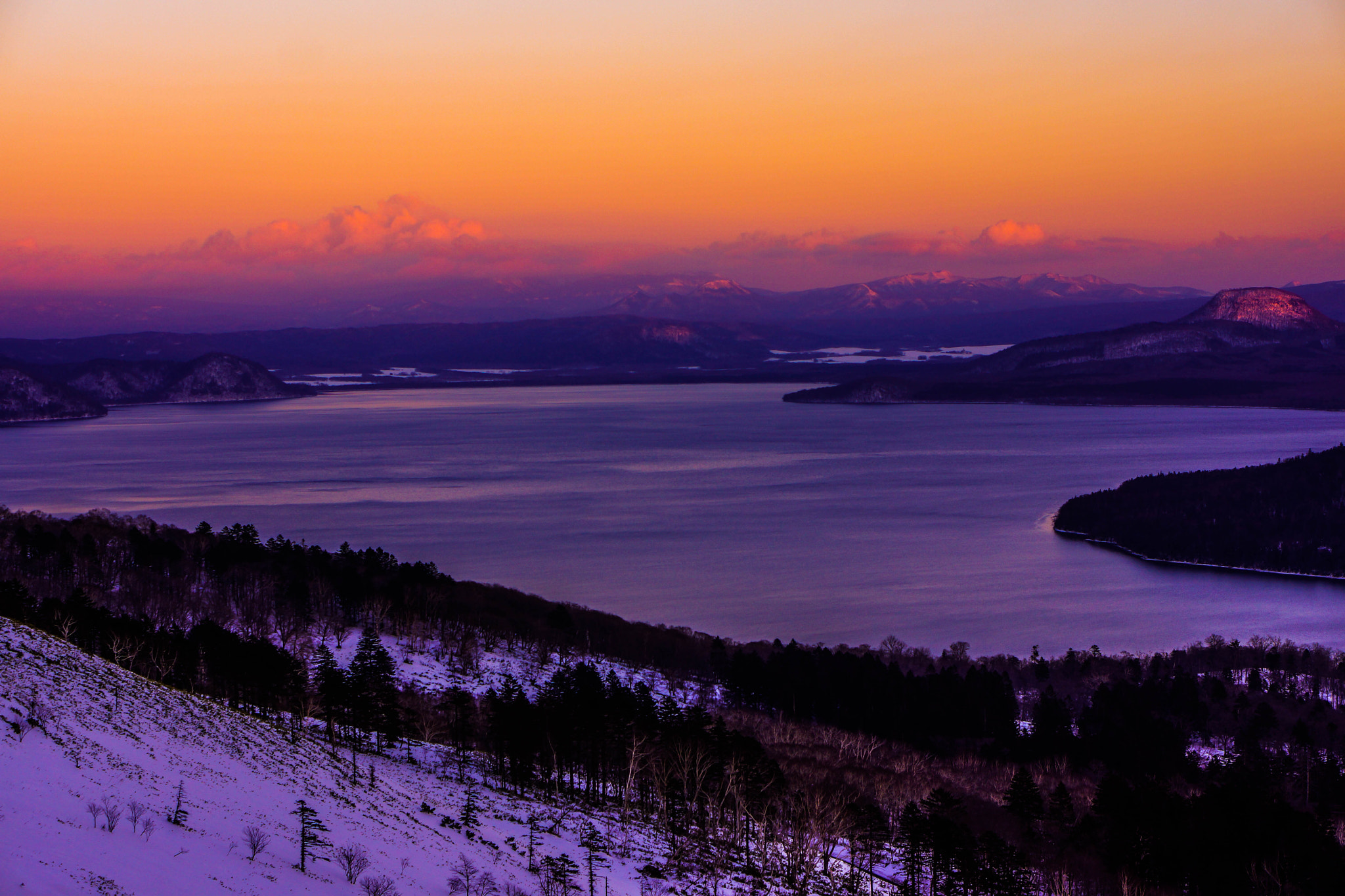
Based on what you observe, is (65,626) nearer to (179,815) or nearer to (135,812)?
(179,815)

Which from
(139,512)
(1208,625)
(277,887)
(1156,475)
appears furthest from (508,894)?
(1156,475)

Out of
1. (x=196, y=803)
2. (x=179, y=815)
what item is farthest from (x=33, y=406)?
(x=179, y=815)

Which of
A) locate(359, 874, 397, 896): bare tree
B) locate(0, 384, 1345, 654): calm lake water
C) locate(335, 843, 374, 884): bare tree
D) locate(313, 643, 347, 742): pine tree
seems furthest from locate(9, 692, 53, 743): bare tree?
locate(0, 384, 1345, 654): calm lake water

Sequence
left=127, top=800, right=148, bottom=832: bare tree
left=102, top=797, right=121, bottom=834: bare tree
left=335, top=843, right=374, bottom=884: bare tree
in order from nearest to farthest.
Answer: left=102, top=797, right=121, bottom=834: bare tree → left=127, top=800, right=148, bottom=832: bare tree → left=335, top=843, right=374, bottom=884: bare tree

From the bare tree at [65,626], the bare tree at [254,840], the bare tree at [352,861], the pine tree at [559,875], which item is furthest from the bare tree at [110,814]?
the bare tree at [65,626]

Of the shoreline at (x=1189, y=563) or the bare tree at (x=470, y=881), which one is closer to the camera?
the bare tree at (x=470, y=881)

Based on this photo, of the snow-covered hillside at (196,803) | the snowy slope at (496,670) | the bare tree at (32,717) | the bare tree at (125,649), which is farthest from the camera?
the snowy slope at (496,670)

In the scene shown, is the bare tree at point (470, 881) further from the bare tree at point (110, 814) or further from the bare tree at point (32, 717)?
the bare tree at point (32, 717)

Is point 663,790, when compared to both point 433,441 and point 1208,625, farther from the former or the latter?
point 433,441

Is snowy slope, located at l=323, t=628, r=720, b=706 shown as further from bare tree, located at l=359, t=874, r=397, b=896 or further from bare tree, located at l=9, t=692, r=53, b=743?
bare tree, located at l=359, t=874, r=397, b=896
